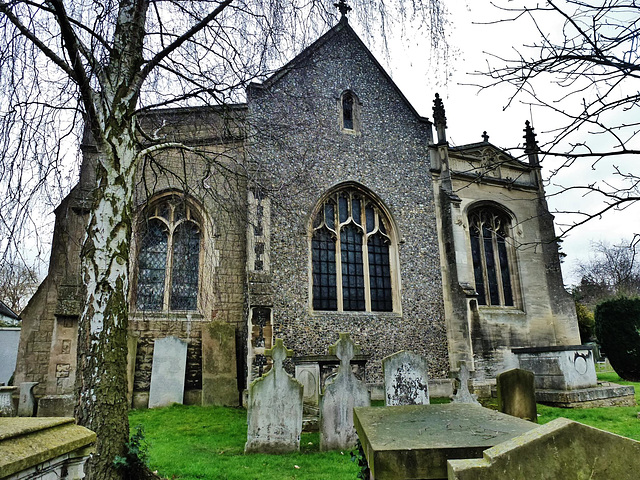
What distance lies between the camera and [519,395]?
212 inches

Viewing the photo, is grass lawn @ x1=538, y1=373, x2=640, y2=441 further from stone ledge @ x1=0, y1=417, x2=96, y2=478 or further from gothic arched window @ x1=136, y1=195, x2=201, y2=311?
gothic arched window @ x1=136, y1=195, x2=201, y2=311

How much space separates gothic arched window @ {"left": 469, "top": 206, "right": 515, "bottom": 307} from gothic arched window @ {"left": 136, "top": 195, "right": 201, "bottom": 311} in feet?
27.6

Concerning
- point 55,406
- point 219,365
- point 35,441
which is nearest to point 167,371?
point 219,365

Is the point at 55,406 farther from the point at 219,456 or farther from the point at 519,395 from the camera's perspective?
the point at 519,395

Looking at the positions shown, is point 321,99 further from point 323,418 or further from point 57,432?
point 57,432

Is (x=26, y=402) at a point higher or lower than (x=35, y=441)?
lower

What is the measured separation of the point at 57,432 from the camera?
2332 millimetres

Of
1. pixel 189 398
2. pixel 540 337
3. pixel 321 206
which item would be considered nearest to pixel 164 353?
pixel 189 398

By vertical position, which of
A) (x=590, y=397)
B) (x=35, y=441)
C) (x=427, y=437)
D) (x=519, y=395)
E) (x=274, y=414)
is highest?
(x=35, y=441)

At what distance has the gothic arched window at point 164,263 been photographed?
10.8m

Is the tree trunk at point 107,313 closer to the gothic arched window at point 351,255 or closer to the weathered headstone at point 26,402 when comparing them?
the weathered headstone at point 26,402

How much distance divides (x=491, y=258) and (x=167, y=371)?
10.1 metres

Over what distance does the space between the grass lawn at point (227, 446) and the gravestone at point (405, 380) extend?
109cm

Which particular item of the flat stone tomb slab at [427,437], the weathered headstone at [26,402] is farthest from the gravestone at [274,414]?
the weathered headstone at [26,402]
